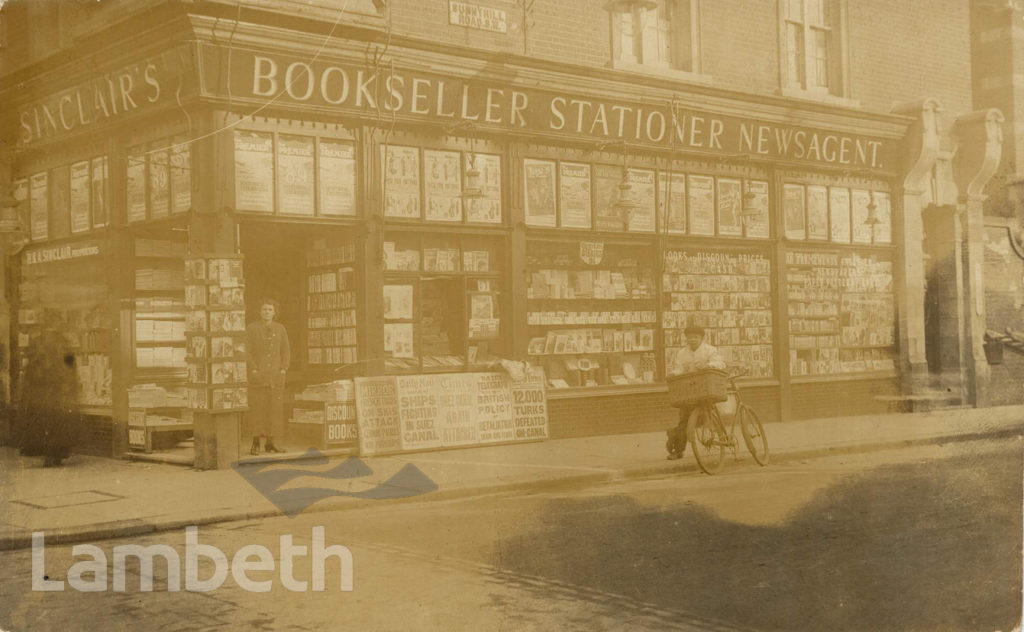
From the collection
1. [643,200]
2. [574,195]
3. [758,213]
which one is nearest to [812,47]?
[758,213]

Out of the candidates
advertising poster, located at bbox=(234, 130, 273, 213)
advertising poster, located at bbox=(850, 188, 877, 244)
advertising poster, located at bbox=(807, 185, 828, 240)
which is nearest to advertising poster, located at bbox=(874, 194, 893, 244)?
advertising poster, located at bbox=(850, 188, 877, 244)

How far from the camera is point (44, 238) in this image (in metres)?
15.0

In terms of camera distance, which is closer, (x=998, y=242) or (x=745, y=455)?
(x=745, y=455)

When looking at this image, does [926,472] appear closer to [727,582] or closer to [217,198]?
[727,582]

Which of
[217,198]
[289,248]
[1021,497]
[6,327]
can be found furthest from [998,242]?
[6,327]

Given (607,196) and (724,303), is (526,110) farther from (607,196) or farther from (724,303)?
(724,303)

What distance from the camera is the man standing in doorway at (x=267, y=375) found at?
42.4 feet

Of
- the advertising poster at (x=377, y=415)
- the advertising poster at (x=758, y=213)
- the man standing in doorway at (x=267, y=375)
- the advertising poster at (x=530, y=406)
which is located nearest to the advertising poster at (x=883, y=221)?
the advertising poster at (x=758, y=213)

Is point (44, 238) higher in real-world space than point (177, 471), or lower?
higher

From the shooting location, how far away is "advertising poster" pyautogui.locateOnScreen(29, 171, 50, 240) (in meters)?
15.0

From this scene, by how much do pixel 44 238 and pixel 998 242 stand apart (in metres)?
17.4

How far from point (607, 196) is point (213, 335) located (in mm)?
6842

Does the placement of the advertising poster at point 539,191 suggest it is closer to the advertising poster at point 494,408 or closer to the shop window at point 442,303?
the shop window at point 442,303

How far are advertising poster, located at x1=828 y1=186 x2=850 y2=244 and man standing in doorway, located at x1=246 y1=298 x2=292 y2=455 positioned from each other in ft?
35.6
